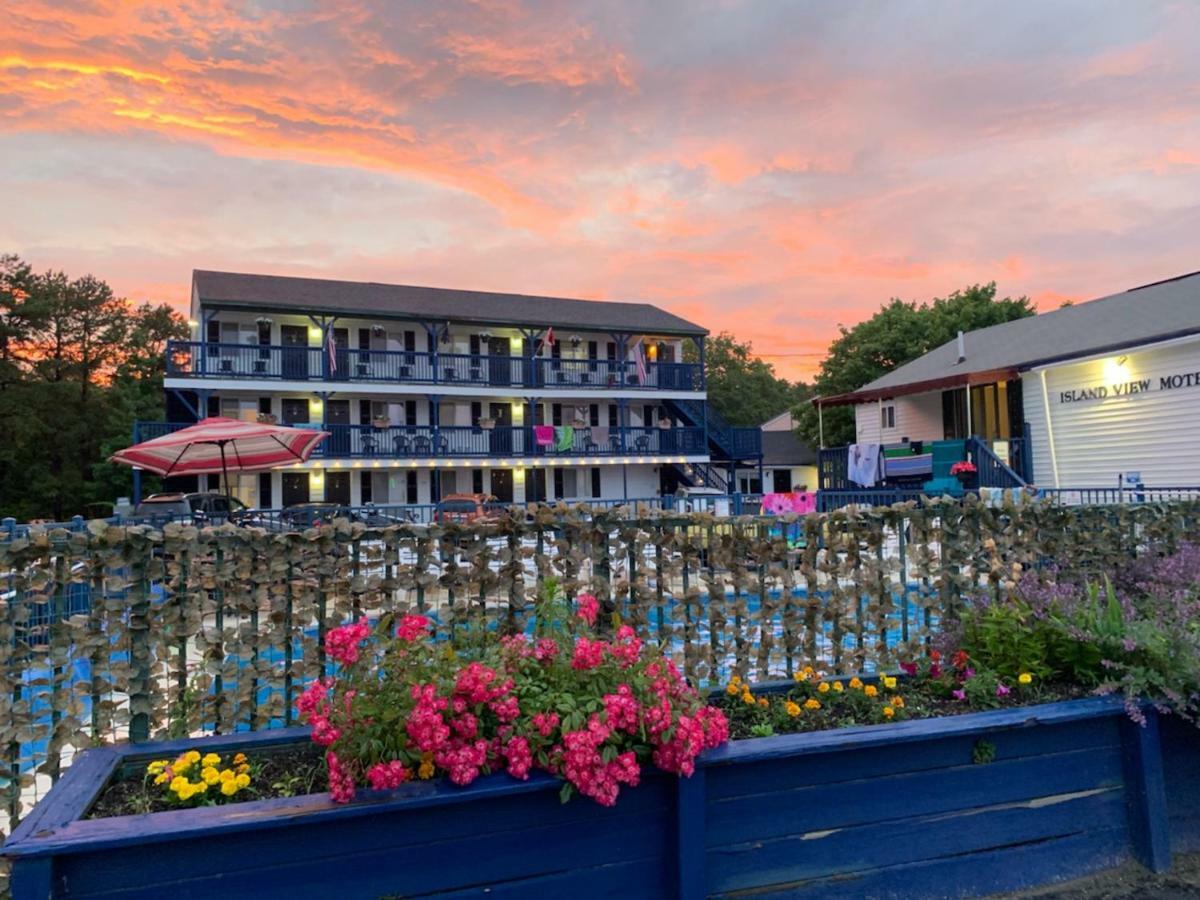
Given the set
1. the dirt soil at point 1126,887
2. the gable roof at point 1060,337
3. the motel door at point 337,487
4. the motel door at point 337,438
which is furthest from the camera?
the motel door at point 337,487

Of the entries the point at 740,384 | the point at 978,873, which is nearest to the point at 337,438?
the point at 978,873

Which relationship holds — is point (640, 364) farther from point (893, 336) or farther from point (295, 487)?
point (893, 336)

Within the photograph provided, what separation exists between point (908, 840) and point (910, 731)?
15.1 inches

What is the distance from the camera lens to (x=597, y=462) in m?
26.4

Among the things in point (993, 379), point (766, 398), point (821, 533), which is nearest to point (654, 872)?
point (821, 533)

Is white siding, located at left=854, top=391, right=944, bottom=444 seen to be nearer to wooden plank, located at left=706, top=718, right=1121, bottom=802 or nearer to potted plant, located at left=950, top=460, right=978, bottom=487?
potted plant, located at left=950, top=460, right=978, bottom=487

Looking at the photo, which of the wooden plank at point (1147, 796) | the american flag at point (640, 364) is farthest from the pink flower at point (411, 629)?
the american flag at point (640, 364)

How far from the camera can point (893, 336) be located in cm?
3597

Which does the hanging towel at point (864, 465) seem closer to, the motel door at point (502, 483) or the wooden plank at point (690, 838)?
the motel door at point (502, 483)

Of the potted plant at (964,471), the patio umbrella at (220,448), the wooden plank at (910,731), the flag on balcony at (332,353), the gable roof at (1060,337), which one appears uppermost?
the flag on balcony at (332,353)

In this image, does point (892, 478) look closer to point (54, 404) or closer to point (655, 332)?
point (655, 332)

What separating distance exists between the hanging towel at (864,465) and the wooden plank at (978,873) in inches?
701

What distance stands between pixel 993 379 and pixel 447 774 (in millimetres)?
18834

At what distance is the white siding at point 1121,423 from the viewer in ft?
46.3
